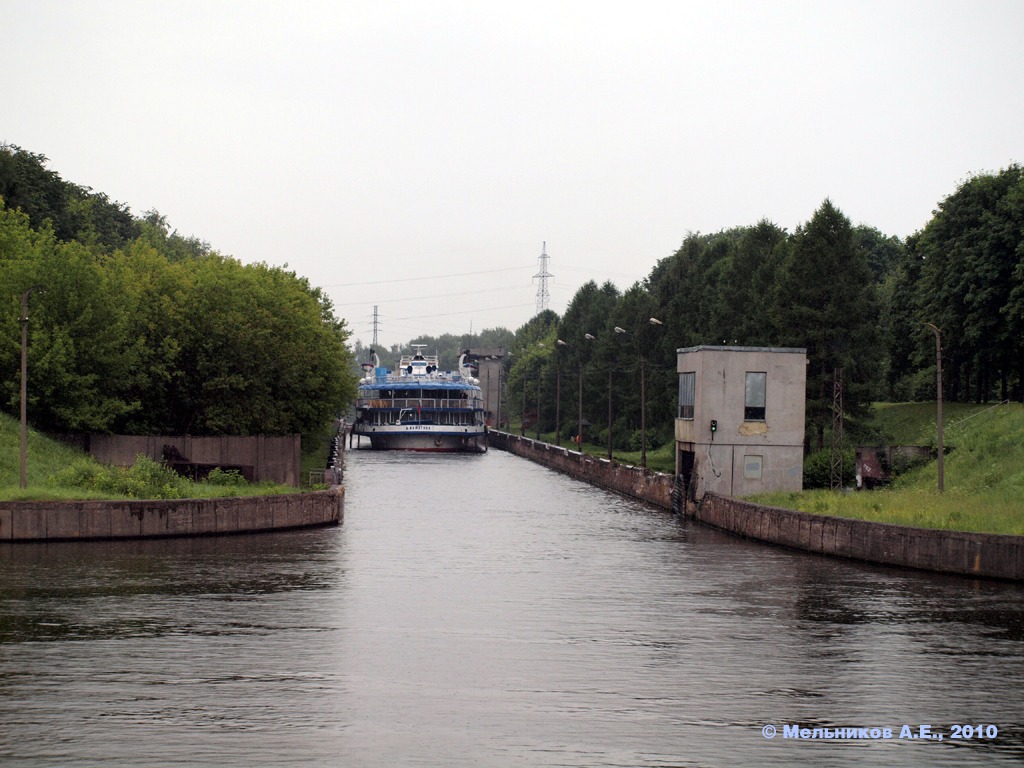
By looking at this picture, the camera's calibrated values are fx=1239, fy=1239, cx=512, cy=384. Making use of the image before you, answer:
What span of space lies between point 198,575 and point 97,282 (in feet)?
71.2

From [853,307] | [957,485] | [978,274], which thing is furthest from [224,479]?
[978,274]

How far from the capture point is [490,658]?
2453cm

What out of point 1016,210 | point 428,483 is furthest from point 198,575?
point 1016,210

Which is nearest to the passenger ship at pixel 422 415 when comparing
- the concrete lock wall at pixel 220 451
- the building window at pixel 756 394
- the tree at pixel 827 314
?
the tree at pixel 827 314

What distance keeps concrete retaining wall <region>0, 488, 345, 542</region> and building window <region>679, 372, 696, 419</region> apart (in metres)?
17.1

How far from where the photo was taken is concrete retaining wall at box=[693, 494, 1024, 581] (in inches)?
1369

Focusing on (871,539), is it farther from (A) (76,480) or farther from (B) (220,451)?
(B) (220,451)

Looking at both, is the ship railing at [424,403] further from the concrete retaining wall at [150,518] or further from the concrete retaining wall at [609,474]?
the concrete retaining wall at [150,518]

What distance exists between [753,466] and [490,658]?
29028 mm

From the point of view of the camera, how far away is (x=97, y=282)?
51719 mm

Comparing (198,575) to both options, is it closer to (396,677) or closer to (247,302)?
(396,677)

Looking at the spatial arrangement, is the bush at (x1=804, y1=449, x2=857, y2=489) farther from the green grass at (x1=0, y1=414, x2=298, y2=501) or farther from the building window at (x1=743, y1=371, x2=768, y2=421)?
the green grass at (x1=0, y1=414, x2=298, y2=501)

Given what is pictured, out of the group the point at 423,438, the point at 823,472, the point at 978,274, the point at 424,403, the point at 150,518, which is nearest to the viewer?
the point at 150,518

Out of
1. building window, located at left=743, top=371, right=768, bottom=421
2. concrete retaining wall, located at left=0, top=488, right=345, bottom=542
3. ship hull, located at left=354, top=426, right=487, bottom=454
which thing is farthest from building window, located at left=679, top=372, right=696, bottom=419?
ship hull, located at left=354, top=426, right=487, bottom=454
